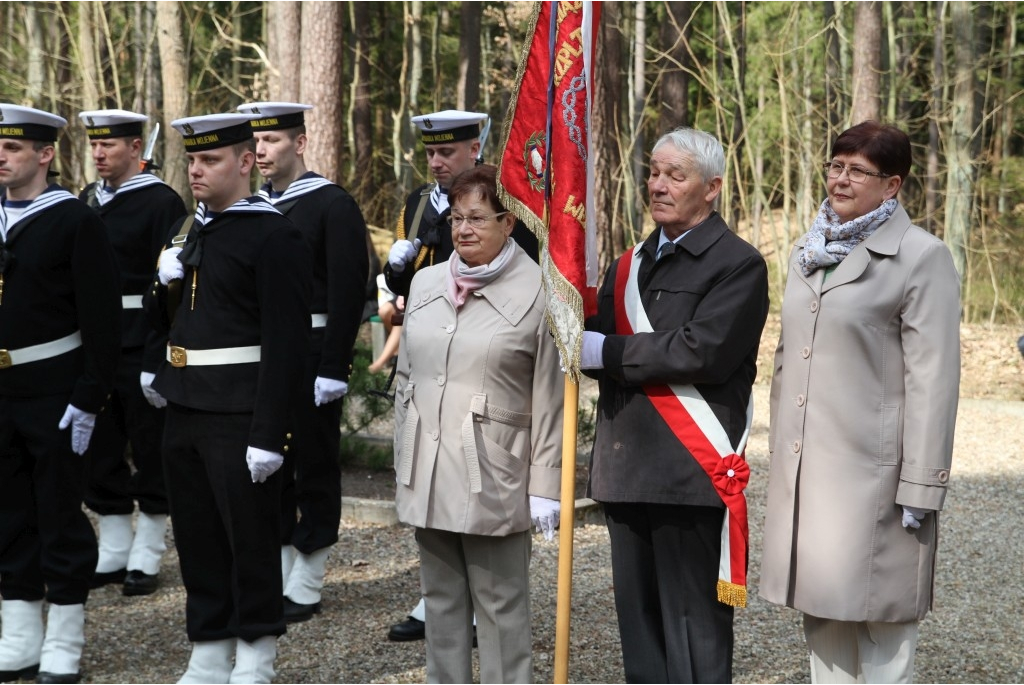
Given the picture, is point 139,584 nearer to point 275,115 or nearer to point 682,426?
point 275,115

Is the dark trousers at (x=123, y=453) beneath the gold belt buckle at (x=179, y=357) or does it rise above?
beneath

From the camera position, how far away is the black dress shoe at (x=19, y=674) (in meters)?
5.21

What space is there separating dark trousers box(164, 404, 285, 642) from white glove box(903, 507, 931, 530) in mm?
2340

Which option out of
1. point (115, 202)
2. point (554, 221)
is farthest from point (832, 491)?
point (115, 202)

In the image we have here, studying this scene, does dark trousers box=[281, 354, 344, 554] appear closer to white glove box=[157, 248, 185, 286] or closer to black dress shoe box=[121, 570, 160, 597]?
black dress shoe box=[121, 570, 160, 597]

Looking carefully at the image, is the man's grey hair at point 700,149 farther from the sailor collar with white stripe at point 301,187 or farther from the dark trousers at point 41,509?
the dark trousers at point 41,509

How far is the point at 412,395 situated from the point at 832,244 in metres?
1.50

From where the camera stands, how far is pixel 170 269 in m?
4.82

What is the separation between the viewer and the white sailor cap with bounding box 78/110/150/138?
21.5ft

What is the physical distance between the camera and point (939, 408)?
12.3ft

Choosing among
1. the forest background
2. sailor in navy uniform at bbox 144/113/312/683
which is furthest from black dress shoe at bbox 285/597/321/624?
the forest background

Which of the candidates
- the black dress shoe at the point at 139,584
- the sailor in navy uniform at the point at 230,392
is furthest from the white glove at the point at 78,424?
the black dress shoe at the point at 139,584

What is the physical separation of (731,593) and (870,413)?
2.33 feet

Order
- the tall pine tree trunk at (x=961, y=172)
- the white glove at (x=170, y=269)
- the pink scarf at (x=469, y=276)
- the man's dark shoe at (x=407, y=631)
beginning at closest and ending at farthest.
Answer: the pink scarf at (x=469, y=276), the white glove at (x=170, y=269), the man's dark shoe at (x=407, y=631), the tall pine tree trunk at (x=961, y=172)
